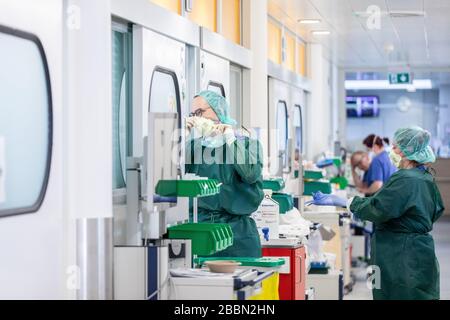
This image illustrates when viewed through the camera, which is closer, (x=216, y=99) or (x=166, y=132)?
(x=166, y=132)

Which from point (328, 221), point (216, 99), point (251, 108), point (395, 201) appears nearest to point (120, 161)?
point (216, 99)

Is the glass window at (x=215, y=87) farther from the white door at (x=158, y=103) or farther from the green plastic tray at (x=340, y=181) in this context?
the green plastic tray at (x=340, y=181)

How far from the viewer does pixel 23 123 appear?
3299 millimetres

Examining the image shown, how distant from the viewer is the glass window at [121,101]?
462 centimetres

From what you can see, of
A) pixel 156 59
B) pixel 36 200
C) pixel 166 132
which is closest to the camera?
pixel 36 200

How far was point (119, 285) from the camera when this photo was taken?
360 cm

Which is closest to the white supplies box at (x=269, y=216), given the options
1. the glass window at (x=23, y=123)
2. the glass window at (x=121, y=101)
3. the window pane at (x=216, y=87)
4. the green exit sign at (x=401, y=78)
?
the window pane at (x=216, y=87)

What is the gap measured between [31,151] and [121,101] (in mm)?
1355

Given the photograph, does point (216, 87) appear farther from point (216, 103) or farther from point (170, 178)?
point (170, 178)

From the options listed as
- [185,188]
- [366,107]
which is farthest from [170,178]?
[366,107]

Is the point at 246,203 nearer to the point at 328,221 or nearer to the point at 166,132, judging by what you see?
the point at 166,132

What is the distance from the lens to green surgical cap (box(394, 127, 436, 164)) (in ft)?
17.8

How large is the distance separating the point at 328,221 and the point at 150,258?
4948mm
